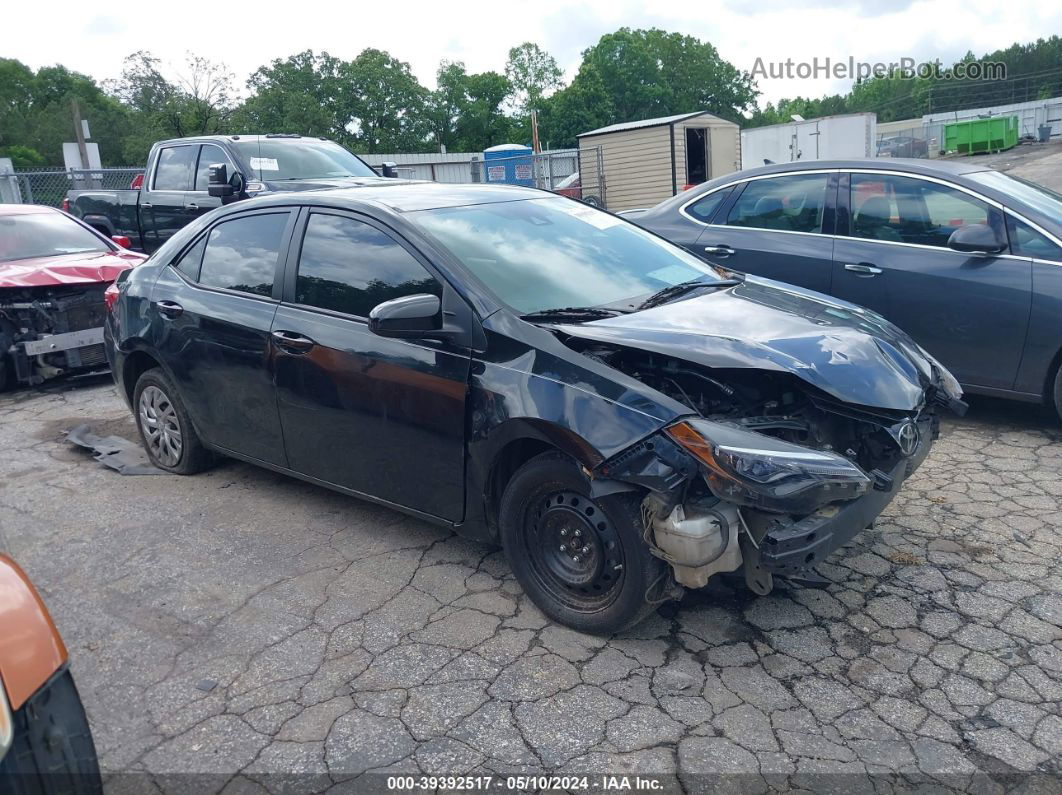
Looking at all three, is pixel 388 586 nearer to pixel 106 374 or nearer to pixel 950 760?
pixel 950 760

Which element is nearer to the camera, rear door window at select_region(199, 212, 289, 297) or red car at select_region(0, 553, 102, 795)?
red car at select_region(0, 553, 102, 795)

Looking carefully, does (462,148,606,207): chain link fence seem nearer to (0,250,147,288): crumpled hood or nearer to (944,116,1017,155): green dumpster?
(0,250,147,288): crumpled hood

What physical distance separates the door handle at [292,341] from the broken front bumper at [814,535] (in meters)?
2.29

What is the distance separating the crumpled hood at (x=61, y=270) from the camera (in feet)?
24.5

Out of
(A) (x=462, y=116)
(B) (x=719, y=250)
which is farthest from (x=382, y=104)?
(B) (x=719, y=250)

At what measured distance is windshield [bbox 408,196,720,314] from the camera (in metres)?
3.83

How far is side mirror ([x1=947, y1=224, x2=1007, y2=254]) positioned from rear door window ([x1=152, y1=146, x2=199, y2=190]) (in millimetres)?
8856

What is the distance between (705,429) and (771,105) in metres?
128

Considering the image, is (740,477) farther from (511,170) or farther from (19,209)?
(511,170)

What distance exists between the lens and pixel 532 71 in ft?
263

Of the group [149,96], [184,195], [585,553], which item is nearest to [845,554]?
[585,553]

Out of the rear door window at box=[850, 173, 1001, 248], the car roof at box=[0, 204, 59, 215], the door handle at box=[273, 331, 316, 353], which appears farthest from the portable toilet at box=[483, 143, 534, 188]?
the door handle at box=[273, 331, 316, 353]

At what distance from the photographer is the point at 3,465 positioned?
5.88 meters

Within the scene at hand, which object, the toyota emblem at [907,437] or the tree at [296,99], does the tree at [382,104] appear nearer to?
the tree at [296,99]
